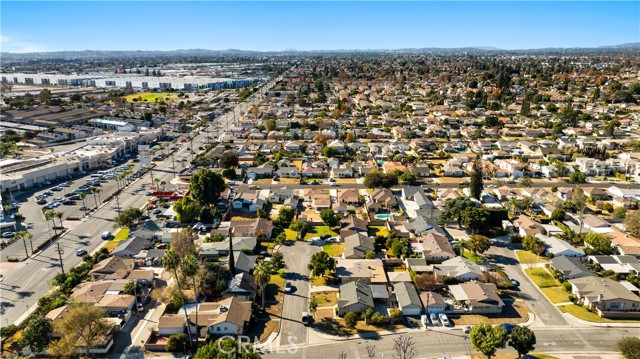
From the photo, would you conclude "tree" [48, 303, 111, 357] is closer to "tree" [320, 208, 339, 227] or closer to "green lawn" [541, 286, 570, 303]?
"tree" [320, 208, 339, 227]

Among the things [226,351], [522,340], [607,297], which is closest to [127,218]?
[226,351]

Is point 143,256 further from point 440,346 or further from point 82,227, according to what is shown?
point 440,346

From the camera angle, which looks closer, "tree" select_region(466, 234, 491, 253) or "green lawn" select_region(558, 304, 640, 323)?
"green lawn" select_region(558, 304, 640, 323)

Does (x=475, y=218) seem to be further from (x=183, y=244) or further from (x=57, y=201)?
(x=57, y=201)

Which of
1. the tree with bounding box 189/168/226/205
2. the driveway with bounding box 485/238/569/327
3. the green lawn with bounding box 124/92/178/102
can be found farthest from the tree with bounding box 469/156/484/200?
the green lawn with bounding box 124/92/178/102

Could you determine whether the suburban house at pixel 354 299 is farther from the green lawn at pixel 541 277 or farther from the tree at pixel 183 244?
the green lawn at pixel 541 277

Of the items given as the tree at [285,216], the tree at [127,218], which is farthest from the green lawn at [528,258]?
Result: the tree at [127,218]

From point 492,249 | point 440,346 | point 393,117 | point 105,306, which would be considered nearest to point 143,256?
point 105,306
